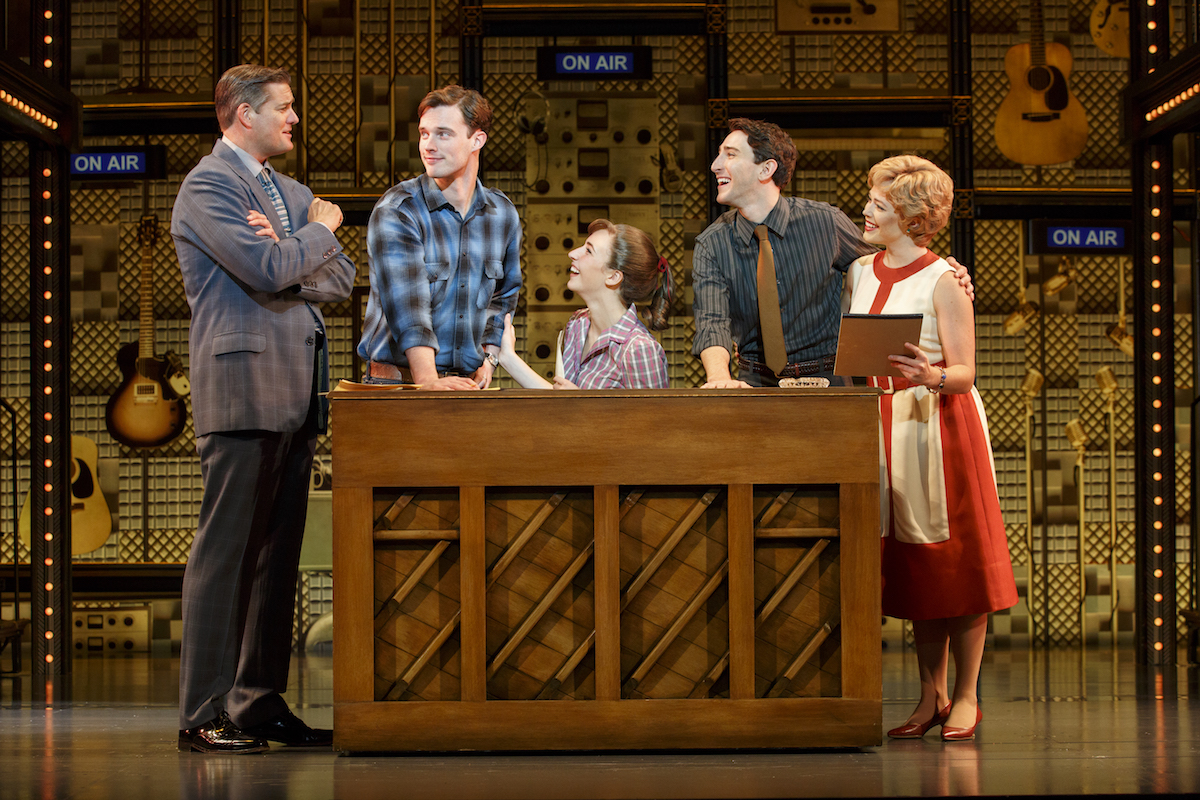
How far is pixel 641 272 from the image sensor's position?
156 inches

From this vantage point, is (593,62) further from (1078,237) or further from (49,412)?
(49,412)

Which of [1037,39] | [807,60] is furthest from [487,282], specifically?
[1037,39]

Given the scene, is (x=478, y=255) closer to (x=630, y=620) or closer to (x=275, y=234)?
(x=275, y=234)

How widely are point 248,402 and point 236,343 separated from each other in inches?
6.6

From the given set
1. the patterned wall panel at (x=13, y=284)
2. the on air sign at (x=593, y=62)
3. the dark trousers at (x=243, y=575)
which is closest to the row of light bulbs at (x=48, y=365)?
the patterned wall panel at (x=13, y=284)

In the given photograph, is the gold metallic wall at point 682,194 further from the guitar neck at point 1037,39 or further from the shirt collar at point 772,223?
the shirt collar at point 772,223

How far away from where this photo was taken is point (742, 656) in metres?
3.00

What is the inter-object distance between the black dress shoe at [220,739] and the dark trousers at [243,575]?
3 centimetres

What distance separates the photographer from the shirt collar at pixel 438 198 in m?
3.42

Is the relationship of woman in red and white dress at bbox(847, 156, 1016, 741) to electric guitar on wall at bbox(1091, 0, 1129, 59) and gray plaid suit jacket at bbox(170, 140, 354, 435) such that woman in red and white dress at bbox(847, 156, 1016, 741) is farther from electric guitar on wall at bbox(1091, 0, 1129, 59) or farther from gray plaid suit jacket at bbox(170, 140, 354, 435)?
electric guitar on wall at bbox(1091, 0, 1129, 59)

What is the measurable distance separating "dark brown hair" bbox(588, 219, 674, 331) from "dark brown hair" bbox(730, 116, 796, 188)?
0.48 m

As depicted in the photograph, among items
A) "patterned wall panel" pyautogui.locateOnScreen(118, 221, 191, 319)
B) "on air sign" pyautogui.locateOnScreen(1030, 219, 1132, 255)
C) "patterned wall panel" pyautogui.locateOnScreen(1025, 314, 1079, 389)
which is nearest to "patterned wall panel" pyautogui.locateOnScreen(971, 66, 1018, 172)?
"on air sign" pyautogui.locateOnScreen(1030, 219, 1132, 255)

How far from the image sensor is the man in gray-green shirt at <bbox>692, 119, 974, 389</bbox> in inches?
147

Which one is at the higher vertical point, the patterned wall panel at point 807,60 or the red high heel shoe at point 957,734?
the patterned wall panel at point 807,60
